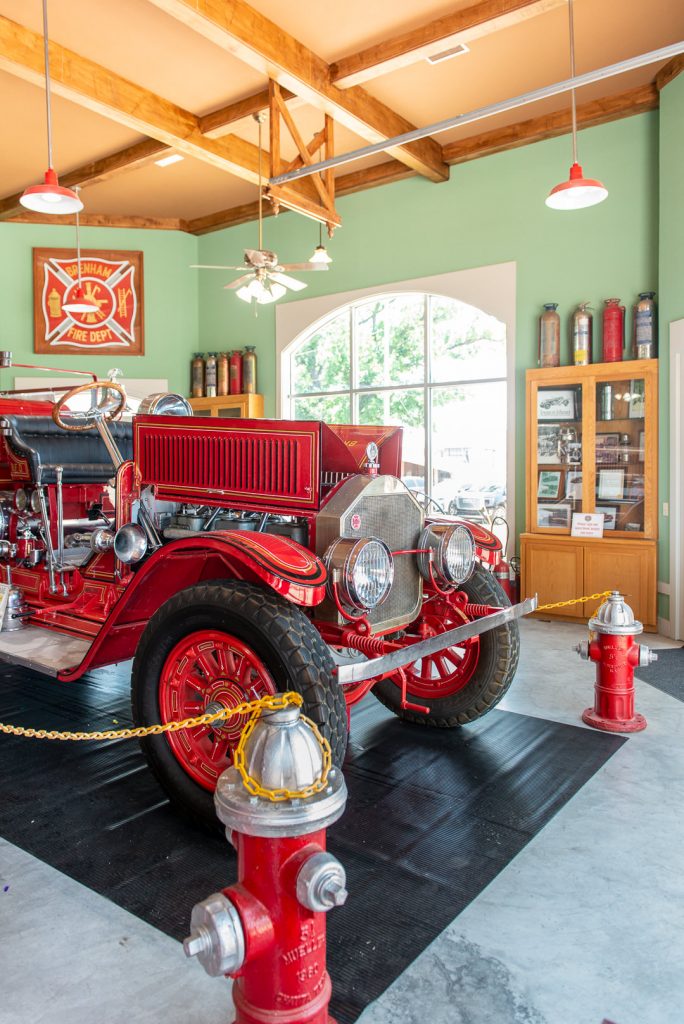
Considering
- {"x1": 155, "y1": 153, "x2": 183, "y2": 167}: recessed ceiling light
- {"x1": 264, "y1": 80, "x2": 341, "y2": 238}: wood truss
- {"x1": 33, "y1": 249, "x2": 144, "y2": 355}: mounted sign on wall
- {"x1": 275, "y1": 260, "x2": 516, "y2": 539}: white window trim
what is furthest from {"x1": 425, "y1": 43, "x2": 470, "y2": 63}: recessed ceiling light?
{"x1": 33, "y1": 249, "x2": 144, "y2": 355}: mounted sign on wall

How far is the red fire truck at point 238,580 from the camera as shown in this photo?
7.34 feet

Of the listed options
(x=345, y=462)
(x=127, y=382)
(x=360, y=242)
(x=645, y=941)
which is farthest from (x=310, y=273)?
(x=645, y=941)

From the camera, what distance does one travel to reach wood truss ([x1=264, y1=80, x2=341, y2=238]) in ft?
19.0

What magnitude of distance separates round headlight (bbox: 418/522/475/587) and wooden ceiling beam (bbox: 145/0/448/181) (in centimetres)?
384

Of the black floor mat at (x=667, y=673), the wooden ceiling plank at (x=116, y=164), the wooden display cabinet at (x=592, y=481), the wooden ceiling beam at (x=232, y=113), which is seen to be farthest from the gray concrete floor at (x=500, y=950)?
the wooden ceiling plank at (x=116, y=164)

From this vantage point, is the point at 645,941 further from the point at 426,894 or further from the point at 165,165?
the point at 165,165

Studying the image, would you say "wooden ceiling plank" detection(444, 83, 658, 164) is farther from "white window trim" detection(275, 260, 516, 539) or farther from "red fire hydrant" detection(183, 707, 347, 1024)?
"red fire hydrant" detection(183, 707, 347, 1024)

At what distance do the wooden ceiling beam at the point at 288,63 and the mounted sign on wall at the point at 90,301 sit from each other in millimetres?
4372

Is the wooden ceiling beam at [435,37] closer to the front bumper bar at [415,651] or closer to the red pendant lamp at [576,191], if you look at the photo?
the red pendant lamp at [576,191]

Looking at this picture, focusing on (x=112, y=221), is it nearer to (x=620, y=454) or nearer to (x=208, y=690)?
(x=620, y=454)

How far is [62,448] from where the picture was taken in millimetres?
4309

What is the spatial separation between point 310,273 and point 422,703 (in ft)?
21.3

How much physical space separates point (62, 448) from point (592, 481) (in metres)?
4.20

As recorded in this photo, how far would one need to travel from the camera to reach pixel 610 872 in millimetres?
2152
